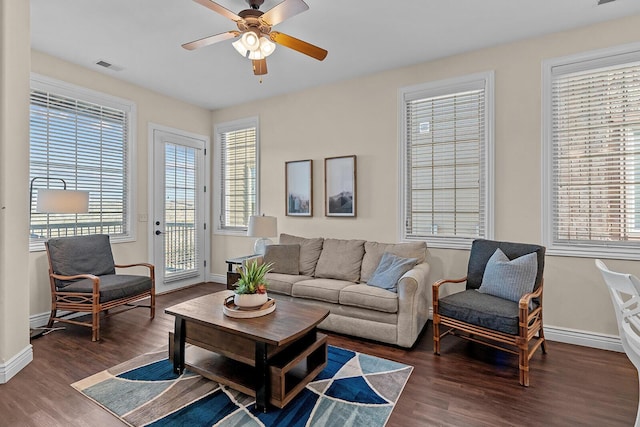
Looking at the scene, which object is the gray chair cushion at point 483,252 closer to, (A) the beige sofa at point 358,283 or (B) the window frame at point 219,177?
(A) the beige sofa at point 358,283

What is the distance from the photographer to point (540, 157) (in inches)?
129

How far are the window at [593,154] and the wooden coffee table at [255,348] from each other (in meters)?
2.58

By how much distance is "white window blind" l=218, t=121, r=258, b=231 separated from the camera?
5273 mm

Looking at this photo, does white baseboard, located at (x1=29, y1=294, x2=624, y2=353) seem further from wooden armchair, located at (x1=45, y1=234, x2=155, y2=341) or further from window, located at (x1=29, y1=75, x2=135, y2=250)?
window, located at (x1=29, y1=75, x2=135, y2=250)

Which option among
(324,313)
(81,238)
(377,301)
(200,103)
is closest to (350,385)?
(324,313)

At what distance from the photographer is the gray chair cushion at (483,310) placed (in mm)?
2518

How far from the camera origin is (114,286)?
341 cm

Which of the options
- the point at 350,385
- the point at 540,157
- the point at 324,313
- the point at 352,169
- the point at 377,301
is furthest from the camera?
the point at 352,169

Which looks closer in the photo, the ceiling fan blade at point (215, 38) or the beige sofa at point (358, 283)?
the ceiling fan blade at point (215, 38)

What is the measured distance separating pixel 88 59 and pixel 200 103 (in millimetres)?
1699

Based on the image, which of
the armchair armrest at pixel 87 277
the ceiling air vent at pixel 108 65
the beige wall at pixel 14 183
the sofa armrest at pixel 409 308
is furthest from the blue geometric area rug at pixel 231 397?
the ceiling air vent at pixel 108 65

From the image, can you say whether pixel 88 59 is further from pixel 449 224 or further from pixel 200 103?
pixel 449 224

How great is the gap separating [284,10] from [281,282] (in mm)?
2623

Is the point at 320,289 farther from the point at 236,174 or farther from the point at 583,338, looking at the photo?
the point at 236,174
